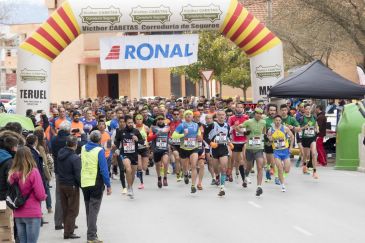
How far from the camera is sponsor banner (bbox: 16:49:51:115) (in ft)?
75.0

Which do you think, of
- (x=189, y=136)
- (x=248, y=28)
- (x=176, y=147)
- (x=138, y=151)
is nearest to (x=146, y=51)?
(x=248, y=28)

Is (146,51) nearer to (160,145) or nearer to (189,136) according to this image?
(160,145)

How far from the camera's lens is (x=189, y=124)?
17.7m

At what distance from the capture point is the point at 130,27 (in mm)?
23312

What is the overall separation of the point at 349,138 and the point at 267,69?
3483 mm

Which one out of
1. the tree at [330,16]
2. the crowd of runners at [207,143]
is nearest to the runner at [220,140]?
the crowd of runners at [207,143]

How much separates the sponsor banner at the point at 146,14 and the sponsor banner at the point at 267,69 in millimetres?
1505

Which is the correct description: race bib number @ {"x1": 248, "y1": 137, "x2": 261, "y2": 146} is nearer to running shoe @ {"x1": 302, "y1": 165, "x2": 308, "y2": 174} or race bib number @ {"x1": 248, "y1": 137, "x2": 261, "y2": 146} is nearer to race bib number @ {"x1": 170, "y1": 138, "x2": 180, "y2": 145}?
race bib number @ {"x1": 170, "y1": 138, "x2": 180, "y2": 145}

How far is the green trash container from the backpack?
42.6 feet

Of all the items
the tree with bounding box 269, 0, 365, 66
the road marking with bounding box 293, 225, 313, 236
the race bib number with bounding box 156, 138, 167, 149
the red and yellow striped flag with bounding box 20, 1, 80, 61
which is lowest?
the road marking with bounding box 293, 225, 313, 236

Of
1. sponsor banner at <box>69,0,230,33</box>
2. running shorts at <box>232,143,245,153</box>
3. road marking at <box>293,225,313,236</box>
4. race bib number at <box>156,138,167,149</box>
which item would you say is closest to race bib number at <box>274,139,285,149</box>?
running shorts at <box>232,143,245,153</box>

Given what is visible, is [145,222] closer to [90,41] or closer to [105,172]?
[105,172]

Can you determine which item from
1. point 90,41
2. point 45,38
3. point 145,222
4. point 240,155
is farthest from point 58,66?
point 145,222

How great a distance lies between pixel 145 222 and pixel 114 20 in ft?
33.7
